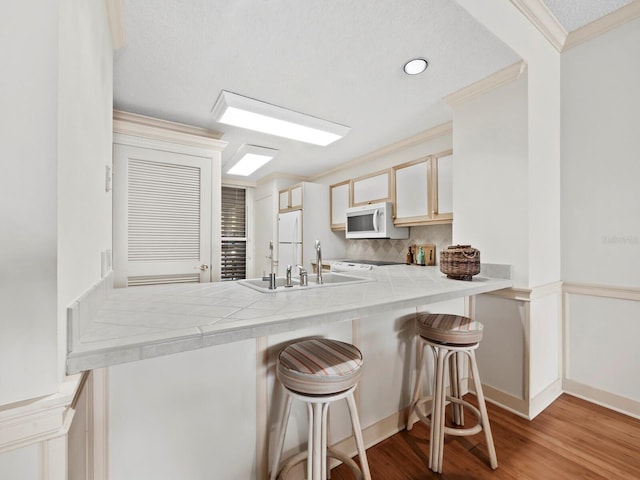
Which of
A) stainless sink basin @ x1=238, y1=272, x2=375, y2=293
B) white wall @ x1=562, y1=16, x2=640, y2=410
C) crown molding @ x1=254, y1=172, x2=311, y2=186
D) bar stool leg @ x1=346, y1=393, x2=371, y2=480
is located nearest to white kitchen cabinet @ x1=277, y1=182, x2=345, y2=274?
crown molding @ x1=254, y1=172, x2=311, y2=186

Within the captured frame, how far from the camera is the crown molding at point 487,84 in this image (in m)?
1.89

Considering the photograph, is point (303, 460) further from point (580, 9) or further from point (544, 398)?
point (580, 9)

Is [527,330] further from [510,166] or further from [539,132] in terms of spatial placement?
[539,132]

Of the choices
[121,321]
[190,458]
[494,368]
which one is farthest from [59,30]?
[494,368]

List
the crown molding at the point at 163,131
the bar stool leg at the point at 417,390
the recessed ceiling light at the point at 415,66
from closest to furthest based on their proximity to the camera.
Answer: the bar stool leg at the point at 417,390 → the recessed ceiling light at the point at 415,66 → the crown molding at the point at 163,131

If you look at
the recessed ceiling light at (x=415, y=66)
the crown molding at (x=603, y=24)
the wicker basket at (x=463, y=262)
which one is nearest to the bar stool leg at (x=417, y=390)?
the wicker basket at (x=463, y=262)

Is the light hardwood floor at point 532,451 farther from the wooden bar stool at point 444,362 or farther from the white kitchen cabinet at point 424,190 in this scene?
the white kitchen cabinet at point 424,190

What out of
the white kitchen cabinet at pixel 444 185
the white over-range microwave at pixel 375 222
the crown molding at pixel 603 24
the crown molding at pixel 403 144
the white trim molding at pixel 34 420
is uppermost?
the crown molding at pixel 603 24

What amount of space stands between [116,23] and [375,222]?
2660mm

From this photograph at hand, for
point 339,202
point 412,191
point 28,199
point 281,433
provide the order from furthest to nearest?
point 339,202 < point 412,191 < point 281,433 < point 28,199

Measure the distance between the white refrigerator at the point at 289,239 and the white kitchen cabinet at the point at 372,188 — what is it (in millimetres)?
872

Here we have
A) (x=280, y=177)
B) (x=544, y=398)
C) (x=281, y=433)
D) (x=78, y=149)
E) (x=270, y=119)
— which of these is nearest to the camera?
(x=78, y=149)

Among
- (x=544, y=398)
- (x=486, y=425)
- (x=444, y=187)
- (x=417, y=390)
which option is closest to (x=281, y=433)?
(x=417, y=390)

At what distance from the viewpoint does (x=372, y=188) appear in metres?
3.59
